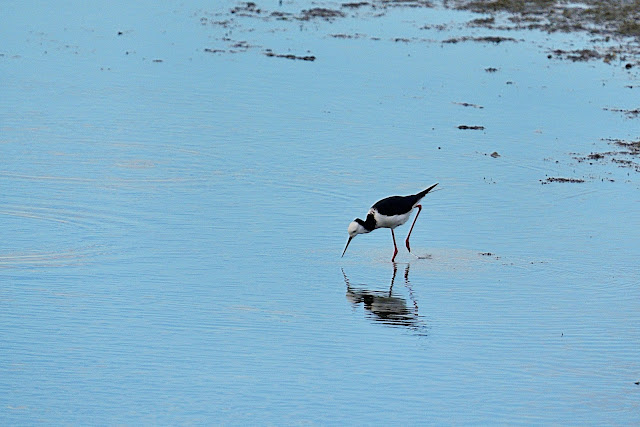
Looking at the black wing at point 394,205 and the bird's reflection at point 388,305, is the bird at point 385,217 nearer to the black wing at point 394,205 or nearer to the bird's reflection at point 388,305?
the black wing at point 394,205

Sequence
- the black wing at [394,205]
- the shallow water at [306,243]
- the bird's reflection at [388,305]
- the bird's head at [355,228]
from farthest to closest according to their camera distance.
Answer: the black wing at [394,205]
the bird's head at [355,228]
the bird's reflection at [388,305]
the shallow water at [306,243]

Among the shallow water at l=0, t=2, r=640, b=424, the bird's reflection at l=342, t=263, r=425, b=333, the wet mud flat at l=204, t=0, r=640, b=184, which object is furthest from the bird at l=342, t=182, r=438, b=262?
the wet mud flat at l=204, t=0, r=640, b=184

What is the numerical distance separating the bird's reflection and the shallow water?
0.03 metres

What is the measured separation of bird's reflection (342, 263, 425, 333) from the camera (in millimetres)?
10242

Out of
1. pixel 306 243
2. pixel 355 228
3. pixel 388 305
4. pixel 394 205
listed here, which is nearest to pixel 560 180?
pixel 394 205

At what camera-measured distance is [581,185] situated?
1505 centimetres

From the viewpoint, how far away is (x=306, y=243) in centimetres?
1226

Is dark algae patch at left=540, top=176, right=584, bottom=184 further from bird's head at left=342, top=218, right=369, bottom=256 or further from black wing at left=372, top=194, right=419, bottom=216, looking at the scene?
bird's head at left=342, top=218, right=369, bottom=256

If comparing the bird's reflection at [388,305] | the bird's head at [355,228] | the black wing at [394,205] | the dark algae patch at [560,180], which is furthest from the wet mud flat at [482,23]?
the bird's reflection at [388,305]

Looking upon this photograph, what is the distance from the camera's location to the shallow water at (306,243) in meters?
8.56

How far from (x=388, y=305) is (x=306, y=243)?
179 centimetres

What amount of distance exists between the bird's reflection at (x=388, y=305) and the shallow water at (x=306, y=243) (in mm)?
32

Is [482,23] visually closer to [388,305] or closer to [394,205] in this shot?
[394,205]

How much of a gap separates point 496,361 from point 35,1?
895 inches
